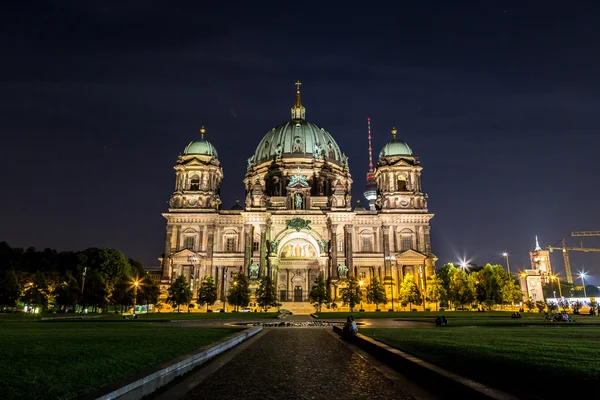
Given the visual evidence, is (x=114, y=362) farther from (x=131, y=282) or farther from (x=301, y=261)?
(x=301, y=261)

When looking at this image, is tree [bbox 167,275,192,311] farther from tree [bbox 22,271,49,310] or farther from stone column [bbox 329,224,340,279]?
stone column [bbox 329,224,340,279]

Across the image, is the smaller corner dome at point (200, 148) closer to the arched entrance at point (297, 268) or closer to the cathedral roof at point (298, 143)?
the cathedral roof at point (298, 143)

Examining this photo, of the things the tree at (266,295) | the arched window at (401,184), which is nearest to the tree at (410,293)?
the tree at (266,295)

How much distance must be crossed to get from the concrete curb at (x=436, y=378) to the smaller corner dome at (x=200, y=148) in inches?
3124

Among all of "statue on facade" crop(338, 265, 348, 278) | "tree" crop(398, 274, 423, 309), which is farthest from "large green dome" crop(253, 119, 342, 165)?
"tree" crop(398, 274, 423, 309)

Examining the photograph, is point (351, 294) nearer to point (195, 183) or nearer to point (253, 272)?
point (253, 272)

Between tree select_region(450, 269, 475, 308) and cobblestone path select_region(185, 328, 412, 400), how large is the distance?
2134 inches

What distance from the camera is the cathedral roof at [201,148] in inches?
3494

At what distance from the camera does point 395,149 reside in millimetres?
89438

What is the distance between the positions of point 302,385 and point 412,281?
66.3 meters

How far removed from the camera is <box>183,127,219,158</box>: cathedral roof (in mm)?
88756

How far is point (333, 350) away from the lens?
16266 millimetres

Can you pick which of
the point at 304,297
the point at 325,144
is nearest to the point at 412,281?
the point at 304,297

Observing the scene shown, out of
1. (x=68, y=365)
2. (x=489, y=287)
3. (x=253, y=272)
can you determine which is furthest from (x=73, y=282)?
(x=68, y=365)
